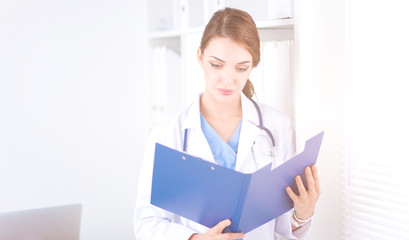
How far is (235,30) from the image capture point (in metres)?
1.52

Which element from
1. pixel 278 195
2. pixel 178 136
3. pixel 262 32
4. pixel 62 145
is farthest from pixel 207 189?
pixel 62 145

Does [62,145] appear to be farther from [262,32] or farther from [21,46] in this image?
[262,32]

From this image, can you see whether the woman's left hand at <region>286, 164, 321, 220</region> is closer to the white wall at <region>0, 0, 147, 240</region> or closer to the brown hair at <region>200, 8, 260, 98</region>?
the brown hair at <region>200, 8, 260, 98</region>

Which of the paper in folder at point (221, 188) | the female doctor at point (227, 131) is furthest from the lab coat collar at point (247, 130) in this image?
the paper in folder at point (221, 188)

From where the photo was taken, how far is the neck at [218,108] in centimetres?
166

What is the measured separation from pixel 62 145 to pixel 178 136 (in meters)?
1.38

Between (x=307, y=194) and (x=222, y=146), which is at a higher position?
(x=222, y=146)

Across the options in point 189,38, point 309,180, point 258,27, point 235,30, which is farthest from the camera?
→ point 189,38

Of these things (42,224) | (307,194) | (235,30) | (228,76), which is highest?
(235,30)

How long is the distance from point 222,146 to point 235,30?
396 millimetres

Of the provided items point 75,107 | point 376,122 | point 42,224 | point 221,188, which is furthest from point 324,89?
point 75,107

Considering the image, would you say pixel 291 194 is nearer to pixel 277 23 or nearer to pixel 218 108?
pixel 218 108

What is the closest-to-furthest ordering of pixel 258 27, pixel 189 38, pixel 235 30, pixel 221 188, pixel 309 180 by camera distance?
pixel 221 188 → pixel 309 180 → pixel 235 30 → pixel 258 27 → pixel 189 38

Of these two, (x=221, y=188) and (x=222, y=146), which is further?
(x=222, y=146)
